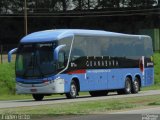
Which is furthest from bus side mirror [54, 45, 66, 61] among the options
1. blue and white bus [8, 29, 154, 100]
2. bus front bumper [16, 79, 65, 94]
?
bus front bumper [16, 79, 65, 94]

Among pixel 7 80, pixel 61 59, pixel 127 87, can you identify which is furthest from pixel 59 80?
pixel 7 80

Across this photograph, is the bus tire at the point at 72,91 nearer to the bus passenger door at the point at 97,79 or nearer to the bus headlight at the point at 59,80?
the bus headlight at the point at 59,80

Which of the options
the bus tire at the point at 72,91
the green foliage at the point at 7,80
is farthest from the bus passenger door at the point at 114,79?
the green foliage at the point at 7,80

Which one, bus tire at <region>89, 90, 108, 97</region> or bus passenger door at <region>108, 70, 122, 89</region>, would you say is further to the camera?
bus tire at <region>89, 90, 108, 97</region>

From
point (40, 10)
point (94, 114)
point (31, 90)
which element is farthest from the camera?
point (40, 10)

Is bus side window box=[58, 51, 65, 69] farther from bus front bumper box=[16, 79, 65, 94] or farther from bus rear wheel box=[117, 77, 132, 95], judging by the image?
bus rear wheel box=[117, 77, 132, 95]

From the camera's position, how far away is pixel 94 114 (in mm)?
19156

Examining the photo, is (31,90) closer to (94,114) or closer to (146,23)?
(94,114)

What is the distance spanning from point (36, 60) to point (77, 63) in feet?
8.32

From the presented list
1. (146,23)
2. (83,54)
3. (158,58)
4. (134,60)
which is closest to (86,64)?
(83,54)

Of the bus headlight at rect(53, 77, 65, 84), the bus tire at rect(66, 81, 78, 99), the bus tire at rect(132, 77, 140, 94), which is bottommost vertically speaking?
the bus tire at rect(132, 77, 140, 94)

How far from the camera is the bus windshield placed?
30.1 metres

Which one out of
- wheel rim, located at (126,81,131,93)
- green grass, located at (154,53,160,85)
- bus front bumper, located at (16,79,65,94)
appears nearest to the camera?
bus front bumper, located at (16,79,65,94)

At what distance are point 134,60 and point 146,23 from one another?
6310 cm
